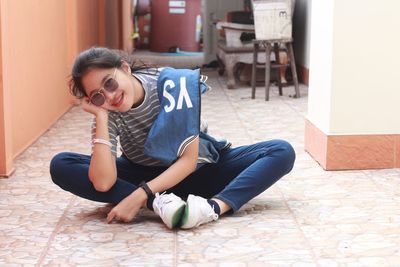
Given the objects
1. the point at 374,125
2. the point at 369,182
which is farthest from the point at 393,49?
the point at 369,182

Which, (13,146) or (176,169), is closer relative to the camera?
(176,169)

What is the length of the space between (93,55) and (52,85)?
199 cm

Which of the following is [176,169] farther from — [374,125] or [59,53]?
[59,53]

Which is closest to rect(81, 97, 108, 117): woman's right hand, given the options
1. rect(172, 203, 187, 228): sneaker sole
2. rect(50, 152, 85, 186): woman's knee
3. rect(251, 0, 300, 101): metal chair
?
rect(50, 152, 85, 186): woman's knee

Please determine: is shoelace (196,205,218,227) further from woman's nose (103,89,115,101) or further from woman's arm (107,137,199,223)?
woman's nose (103,89,115,101)

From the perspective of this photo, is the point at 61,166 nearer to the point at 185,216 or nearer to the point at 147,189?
the point at 147,189

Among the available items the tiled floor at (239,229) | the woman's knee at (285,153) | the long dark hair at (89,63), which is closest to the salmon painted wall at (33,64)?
the tiled floor at (239,229)

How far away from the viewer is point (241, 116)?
3.96 meters

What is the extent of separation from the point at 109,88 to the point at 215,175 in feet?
1.57

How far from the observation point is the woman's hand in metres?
1.97

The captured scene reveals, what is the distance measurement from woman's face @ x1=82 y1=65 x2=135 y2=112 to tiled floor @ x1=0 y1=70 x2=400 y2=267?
345mm

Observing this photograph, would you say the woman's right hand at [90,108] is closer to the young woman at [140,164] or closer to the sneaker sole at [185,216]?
the young woman at [140,164]

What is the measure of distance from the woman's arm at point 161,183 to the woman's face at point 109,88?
21 centimetres

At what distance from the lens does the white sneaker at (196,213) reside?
1904mm
